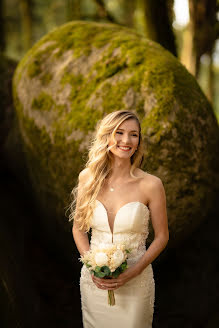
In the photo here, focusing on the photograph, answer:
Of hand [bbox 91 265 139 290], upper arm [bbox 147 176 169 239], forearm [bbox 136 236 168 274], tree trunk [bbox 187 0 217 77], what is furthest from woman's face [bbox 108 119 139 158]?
tree trunk [bbox 187 0 217 77]

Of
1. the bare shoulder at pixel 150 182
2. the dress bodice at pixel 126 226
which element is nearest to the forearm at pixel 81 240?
the dress bodice at pixel 126 226

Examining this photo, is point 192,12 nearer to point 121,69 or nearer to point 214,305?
point 121,69

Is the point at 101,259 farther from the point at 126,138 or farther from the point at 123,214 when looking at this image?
the point at 126,138

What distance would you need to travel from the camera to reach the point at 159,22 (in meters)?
7.51

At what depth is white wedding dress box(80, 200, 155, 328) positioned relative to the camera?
309cm

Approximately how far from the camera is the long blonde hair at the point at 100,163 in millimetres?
3127

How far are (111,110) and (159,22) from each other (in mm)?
3589

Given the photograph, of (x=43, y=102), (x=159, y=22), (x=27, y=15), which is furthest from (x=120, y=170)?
(x=27, y=15)

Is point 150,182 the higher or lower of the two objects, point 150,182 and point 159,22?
the lower

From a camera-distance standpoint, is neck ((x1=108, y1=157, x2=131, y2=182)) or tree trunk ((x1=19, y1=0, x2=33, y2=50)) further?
tree trunk ((x1=19, y1=0, x2=33, y2=50))

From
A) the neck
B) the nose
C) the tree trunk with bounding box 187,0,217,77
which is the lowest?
the neck

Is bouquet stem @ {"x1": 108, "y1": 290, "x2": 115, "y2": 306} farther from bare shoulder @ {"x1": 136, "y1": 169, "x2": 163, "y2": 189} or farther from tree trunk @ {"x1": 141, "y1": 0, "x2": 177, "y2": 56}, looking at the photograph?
tree trunk @ {"x1": 141, "y1": 0, "x2": 177, "y2": 56}

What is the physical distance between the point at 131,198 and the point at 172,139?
5.80 ft

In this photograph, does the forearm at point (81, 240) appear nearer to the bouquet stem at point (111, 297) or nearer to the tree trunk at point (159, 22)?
the bouquet stem at point (111, 297)
